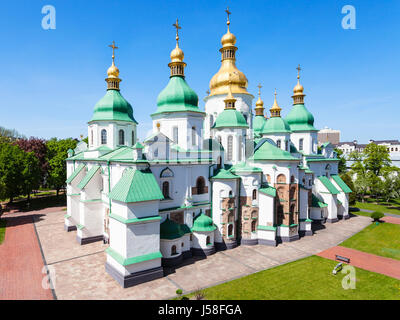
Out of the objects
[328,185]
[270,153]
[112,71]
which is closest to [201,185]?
[270,153]

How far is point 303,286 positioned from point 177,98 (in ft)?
55.6

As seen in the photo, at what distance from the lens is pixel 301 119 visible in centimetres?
3022

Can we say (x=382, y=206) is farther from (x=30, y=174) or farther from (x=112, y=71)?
(x=30, y=174)

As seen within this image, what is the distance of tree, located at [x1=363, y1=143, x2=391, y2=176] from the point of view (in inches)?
1578

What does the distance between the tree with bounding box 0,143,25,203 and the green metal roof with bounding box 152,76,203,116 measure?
2388 centimetres

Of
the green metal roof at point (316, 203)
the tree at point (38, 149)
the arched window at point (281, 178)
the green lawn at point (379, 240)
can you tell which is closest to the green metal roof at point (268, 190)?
the arched window at point (281, 178)

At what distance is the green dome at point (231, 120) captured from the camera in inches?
877

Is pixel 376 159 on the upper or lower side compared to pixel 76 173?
upper

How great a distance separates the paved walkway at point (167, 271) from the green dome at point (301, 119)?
13073mm

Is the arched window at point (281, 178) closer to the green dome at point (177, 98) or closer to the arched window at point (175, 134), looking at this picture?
the green dome at point (177, 98)

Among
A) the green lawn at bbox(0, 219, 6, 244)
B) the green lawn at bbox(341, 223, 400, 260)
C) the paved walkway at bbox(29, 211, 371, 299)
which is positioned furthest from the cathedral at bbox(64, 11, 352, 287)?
the green lawn at bbox(0, 219, 6, 244)

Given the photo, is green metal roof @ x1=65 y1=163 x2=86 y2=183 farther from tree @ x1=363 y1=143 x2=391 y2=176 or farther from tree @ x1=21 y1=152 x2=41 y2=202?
tree @ x1=363 y1=143 x2=391 y2=176

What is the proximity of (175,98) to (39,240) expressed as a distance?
752 inches

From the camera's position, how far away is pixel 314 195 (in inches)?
1180
